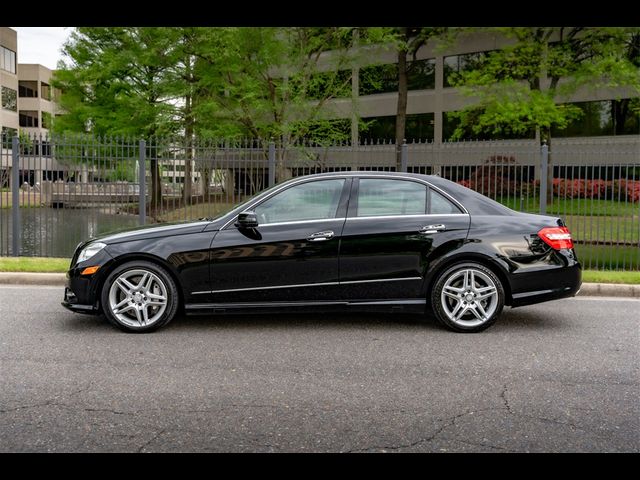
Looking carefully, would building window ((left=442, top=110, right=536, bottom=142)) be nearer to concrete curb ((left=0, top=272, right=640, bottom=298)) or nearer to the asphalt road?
A: concrete curb ((left=0, top=272, right=640, bottom=298))

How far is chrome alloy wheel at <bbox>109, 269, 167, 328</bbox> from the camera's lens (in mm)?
6641

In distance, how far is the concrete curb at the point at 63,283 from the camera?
9.44 m

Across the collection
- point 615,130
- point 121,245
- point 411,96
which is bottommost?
point 121,245

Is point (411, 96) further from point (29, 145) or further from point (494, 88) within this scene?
point (29, 145)

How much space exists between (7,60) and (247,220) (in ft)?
241

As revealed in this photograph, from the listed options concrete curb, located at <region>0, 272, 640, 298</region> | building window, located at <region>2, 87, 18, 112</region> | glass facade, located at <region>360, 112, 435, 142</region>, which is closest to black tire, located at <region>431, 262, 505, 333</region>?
concrete curb, located at <region>0, 272, 640, 298</region>

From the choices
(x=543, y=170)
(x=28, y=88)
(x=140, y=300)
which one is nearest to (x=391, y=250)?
(x=140, y=300)

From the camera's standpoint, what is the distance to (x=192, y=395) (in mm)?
4695

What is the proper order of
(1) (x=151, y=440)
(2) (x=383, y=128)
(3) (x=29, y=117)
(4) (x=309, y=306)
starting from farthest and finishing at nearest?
1. (3) (x=29, y=117)
2. (2) (x=383, y=128)
3. (4) (x=309, y=306)
4. (1) (x=151, y=440)

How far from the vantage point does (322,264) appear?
6.78 metres

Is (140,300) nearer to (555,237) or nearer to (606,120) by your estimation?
(555,237)

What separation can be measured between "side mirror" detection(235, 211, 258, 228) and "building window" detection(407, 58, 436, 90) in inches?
1349
